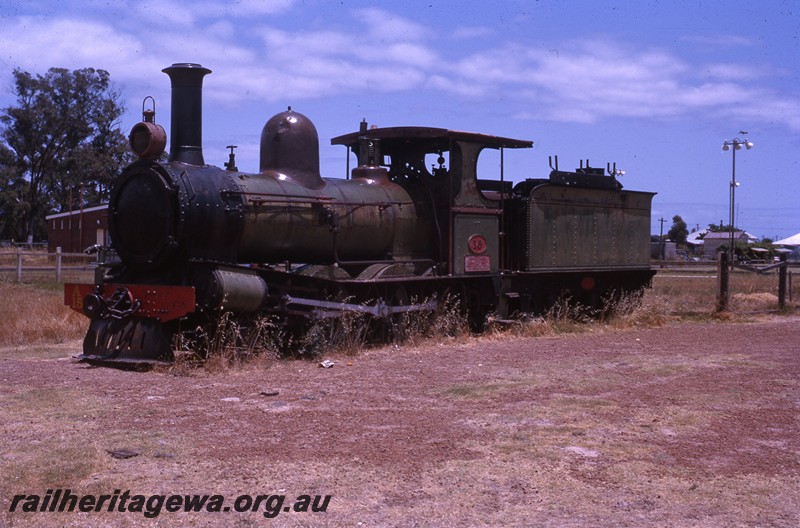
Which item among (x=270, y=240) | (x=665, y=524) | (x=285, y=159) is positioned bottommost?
(x=665, y=524)

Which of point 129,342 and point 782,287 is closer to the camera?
point 129,342

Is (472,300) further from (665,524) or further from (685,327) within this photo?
(665,524)

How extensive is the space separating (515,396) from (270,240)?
14.0 ft

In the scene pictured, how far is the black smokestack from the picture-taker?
405 inches

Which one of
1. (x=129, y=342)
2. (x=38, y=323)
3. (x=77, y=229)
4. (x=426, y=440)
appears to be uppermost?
(x=77, y=229)

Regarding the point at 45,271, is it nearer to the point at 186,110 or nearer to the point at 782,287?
the point at 186,110

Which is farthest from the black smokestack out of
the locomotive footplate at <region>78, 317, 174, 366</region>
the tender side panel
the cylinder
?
the tender side panel

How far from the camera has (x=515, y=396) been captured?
7.87 metres

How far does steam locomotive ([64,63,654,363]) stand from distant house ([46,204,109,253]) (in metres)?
33.9

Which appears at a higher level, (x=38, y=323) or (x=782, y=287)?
(x=782, y=287)

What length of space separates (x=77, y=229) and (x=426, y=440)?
48475 millimetres

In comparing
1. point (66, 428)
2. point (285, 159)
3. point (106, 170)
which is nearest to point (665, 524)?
point (66, 428)

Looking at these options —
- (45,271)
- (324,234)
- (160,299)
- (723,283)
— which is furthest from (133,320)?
(45,271)

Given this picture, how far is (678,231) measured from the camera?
110250 millimetres
